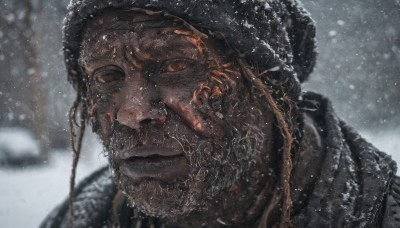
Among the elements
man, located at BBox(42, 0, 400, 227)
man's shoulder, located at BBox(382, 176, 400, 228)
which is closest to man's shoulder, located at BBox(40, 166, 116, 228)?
man, located at BBox(42, 0, 400, 227)

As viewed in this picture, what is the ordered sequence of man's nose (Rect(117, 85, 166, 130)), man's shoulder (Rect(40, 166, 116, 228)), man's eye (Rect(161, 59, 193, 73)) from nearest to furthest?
man's nose (Rect(117, 85, 166, 130)) < man's eye (Rect(161, 59, 193, 73)) < man's shoulder (Rect(40, 166, 116, 228))

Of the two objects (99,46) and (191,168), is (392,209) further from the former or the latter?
(99,46)

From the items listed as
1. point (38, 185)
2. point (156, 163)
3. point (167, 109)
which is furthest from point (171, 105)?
point (38, 185)

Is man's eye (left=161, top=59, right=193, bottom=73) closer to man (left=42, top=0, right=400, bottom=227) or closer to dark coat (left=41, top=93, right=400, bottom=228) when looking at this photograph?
man (left=42, top=0, right=400, bottom=227)

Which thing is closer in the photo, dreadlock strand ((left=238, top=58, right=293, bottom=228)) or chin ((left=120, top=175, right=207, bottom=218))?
chin ((left=120, top=175, right=207, bottom=218))

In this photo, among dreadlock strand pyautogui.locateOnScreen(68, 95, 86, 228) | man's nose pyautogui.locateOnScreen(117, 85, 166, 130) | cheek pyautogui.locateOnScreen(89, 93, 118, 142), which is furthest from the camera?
dreadlock strand pyautogui.locateOnScreen(68, 95, 86, 228)

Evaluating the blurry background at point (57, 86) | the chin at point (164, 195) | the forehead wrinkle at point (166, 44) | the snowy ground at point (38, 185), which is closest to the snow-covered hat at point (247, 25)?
the forehead wrinkle at point (166, 44)

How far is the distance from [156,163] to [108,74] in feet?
1.85

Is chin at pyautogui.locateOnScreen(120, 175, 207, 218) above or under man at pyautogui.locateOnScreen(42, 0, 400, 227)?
under

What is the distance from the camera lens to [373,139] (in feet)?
18.8

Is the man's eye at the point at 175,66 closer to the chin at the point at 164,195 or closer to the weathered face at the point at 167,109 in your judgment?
the weathered face at the point at 167,109

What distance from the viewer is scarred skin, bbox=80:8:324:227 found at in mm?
2012

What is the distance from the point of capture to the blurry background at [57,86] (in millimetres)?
5691

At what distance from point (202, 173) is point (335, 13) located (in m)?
4.10
